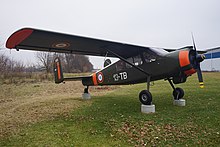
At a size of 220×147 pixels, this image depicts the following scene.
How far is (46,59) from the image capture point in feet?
165

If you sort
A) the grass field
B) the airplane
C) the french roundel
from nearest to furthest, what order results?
the grass field < the airplane < the french roundel

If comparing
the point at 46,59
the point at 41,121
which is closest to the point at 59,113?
the point at 41,121

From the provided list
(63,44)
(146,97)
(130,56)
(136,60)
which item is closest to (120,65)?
(130,56)

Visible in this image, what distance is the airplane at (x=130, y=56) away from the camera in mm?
6383

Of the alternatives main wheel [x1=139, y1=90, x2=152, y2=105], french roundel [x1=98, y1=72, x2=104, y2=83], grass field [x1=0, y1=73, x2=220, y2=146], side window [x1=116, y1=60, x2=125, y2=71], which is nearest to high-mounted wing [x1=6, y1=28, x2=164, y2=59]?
side window [x1=116, y1=60, x2=125, y2=71]

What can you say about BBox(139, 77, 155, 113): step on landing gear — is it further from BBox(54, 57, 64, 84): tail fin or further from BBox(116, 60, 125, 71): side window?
BBox(54, 57, 64, 84): tail fin

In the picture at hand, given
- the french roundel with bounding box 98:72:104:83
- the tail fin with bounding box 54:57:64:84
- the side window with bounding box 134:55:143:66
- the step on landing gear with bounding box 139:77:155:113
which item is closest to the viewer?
the step on landing gear with bounding box 139:77:155:113

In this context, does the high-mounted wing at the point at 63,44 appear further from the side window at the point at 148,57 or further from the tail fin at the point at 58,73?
the tail fin at the point at 58,73

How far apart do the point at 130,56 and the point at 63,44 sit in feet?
10.7

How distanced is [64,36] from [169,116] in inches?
197

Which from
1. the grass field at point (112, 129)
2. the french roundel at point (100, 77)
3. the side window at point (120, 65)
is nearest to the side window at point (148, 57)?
the side window at point (120, 65)

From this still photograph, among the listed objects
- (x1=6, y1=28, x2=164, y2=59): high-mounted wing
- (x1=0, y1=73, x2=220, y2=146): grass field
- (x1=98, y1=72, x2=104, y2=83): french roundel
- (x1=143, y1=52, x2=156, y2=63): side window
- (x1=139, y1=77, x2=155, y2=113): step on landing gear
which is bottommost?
(x1=0, y1=73, x2=220, y2=146): grass field

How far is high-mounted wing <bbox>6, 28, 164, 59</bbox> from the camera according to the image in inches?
231

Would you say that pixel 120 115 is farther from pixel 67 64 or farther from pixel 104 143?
pixel 67 64
